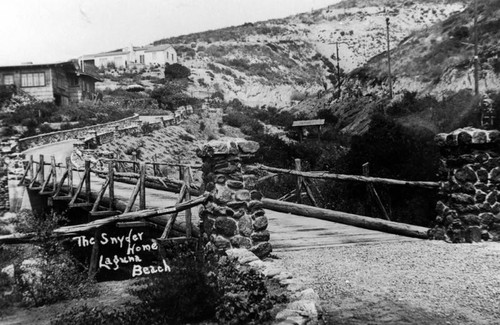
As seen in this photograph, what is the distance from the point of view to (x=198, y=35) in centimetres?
10081

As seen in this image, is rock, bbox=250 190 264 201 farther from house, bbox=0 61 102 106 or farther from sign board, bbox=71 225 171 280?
house, bbox=0 61 102 106

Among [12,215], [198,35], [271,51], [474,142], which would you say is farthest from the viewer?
[198,35]

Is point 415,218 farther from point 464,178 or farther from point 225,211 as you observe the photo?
point 225,211

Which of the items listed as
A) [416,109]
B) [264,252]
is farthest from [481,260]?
[416,109]

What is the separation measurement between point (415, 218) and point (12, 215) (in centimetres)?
1739

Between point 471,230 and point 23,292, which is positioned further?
point 471,230

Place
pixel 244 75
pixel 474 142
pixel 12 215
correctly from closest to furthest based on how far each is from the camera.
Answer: pixel 474 142 < pixel 12 215 < pixel 244 75

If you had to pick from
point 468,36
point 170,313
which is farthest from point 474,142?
point 468,36

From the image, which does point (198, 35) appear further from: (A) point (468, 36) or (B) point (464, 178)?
(B) point (464, 178)

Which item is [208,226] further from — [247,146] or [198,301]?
[198,301]

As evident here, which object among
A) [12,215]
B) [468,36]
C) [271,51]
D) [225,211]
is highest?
[271,51]

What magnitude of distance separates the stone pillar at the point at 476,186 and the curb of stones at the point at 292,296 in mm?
3848

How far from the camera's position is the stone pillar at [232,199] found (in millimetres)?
7102

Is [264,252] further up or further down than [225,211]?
further down
